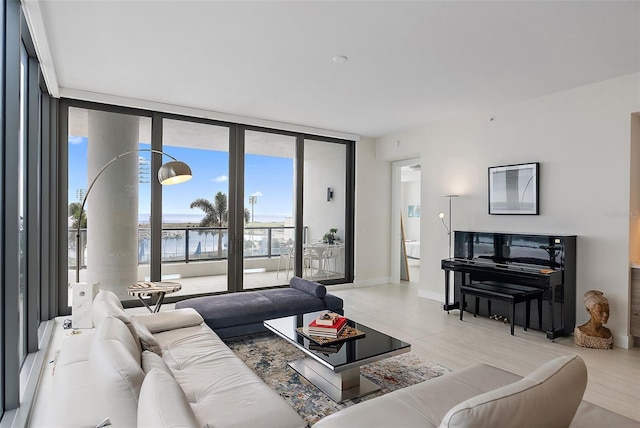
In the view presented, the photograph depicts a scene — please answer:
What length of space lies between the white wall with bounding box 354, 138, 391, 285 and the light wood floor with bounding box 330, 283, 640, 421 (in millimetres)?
1508

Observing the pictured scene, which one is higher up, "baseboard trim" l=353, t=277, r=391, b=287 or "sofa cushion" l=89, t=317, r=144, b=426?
"sofa cushion" l=89, t=317, r=144, b=426

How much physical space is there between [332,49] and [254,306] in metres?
2.64

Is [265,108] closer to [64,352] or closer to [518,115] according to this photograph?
[518,115]

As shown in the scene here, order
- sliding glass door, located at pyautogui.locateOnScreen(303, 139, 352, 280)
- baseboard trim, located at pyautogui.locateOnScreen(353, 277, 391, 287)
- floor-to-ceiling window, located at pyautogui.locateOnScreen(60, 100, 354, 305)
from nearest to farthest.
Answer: floor-to-ceiling window, located at pyautogui.locateOnScreen(60, 100, 354, 305) < sliding glass door, located at pyautogui.locateOnScreen(303, 139, 352, 280) < baseboard trim, located at pyautogui.locateOnScreen(353, 277, 391, 287)

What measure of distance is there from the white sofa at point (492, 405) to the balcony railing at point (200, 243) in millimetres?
4197

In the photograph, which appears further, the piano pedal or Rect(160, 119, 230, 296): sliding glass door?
Rect(160, 119, 230, 296): sliding glass door

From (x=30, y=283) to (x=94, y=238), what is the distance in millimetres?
1484

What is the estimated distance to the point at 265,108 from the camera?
204 inches

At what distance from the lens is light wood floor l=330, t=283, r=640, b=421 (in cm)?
292

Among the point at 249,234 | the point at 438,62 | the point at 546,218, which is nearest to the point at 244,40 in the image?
the point at 438,62

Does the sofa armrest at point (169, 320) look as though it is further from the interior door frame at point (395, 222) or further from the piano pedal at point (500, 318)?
the interior door frame at point (395, 222)

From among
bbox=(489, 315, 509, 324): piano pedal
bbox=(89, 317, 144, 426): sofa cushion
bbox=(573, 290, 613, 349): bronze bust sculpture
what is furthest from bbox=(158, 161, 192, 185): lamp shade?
bbox=(573, 290, 613, 349): bronze bust sculpture

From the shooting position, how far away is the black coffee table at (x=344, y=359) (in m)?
2.58

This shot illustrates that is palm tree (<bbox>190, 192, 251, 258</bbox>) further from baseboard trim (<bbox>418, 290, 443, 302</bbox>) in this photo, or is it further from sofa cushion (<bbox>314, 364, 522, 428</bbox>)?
sofa cushion (<bbox>314, 364, 522, 428</bbox>)
